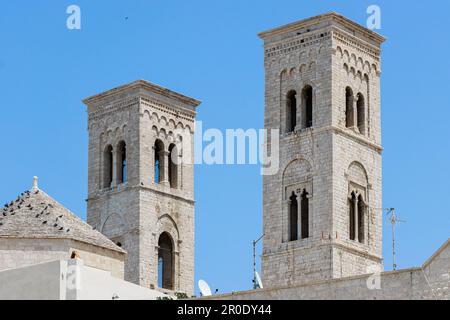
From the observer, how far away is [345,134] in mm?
56219

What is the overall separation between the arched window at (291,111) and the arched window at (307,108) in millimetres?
330

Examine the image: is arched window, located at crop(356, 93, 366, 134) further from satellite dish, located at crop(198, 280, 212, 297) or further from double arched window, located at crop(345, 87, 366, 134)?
satellite dish, located at crop(198, 280, 212, 297)

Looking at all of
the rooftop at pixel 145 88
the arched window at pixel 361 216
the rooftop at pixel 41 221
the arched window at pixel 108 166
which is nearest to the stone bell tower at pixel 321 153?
the arched window at pixel 361 216

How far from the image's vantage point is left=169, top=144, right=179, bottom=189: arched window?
64.2 meters

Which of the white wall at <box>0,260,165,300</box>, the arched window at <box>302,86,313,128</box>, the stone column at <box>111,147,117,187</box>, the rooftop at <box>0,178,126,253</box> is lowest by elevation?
the white wall at <box>0,260,165,300</box>

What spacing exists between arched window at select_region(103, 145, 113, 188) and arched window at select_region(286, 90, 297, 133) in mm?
9200

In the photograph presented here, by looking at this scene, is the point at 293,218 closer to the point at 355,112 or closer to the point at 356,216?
the point at 356,216

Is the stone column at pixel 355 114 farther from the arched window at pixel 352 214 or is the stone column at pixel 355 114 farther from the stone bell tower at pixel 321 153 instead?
the arched window at pixel 352 214

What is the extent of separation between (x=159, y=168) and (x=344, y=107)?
973 cm

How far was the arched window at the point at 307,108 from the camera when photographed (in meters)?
56.6

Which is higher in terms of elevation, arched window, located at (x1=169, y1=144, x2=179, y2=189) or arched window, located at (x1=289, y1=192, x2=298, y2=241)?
arched window, located at (x1=169, y1=144, x2=179, y2=189)

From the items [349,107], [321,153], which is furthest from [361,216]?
[349,107]

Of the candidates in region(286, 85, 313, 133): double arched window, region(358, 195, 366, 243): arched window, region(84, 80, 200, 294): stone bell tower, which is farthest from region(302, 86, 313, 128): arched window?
region(84, 80, 200, 294): stone bell tower
